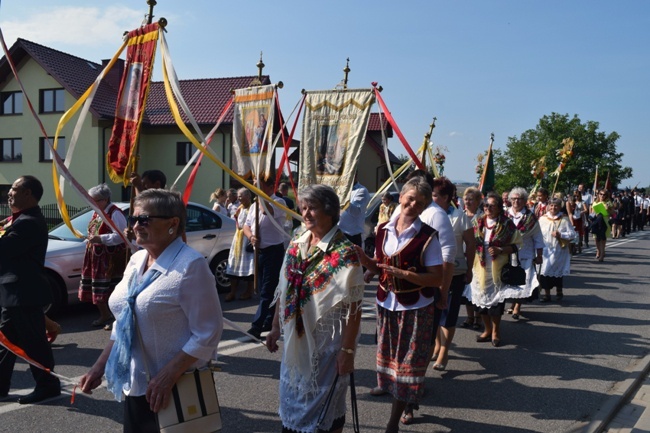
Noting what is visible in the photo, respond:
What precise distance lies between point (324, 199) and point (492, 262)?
441cm

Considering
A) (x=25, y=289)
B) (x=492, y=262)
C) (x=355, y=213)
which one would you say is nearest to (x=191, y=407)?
(x=25, y=289)

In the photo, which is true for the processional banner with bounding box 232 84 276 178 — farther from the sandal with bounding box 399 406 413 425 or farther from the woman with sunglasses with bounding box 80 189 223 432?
the woman with sunglasses with bounding box 80 189 223 432

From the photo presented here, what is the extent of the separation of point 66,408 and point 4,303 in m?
0.97

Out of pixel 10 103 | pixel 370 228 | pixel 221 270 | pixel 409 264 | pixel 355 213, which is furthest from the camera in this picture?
pixel 10 103

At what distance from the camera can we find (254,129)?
297 inches

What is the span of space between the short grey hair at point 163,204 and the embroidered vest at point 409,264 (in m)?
1.88

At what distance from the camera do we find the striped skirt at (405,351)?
167 inches

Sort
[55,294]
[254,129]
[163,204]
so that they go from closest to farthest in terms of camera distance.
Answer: [163,204], [254,129], [55,294]

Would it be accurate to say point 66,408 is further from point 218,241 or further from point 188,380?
point 218,241

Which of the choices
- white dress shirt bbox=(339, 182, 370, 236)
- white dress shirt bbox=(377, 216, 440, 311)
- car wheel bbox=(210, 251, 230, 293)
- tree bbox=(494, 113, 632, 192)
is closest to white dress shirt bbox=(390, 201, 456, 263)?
white dress shirt bbox=(377, 216, 440, 311)

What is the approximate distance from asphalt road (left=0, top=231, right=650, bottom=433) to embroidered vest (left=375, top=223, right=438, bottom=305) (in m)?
1.04

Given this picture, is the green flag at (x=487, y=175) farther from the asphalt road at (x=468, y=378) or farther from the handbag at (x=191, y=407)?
the handbag at (x=191, y=407)

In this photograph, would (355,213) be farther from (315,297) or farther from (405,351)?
(315,297)

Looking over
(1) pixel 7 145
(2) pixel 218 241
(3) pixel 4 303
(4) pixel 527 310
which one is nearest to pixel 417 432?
(3) pixel 4 303
